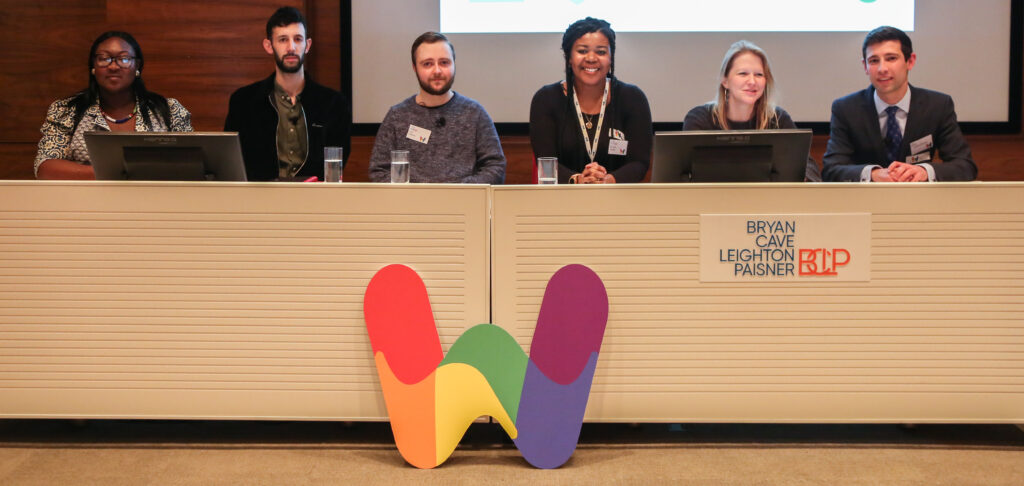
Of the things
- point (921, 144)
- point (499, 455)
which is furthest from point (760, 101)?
point (499, 455)

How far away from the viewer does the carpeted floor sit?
77.5 inches

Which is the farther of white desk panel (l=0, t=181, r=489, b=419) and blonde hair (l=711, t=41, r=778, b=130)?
blonde hair (l=711, t=41, r=778, b=130)

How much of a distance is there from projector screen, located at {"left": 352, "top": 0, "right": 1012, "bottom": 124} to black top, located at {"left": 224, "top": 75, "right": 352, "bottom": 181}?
3.29 feet

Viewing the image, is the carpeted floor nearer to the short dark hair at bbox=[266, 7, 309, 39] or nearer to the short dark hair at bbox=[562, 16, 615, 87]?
the short dark hair at bbox=[562, 16, 615, 87]

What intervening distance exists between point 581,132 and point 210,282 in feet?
5.40

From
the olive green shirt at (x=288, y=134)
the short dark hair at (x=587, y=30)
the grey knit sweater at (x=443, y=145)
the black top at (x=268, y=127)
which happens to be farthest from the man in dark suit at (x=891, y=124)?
the olive green shirt at (x=288, y=134)

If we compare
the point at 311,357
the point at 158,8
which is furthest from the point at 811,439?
the point at 158,8

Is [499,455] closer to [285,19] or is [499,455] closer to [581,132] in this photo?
[581,132]

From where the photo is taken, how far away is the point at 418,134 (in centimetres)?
306

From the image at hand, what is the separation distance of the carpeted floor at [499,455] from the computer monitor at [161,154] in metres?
0.84

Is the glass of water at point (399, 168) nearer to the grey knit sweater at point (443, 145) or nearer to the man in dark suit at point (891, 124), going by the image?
the grey knit sweater at point (443, 145)

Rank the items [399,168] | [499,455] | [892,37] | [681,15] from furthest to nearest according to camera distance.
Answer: [681,15] → [892,37] → [399,168] → [499,455]

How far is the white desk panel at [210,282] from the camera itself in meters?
2.16

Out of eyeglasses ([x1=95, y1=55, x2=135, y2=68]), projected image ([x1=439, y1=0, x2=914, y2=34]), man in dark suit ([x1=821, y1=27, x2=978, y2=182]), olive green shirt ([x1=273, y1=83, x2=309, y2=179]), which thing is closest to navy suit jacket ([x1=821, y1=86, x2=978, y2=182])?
man in dark suit ([x1=821, y1=27, x2=978, y2=182])
